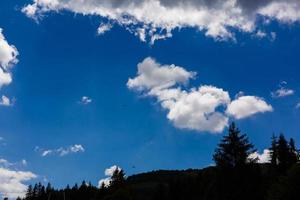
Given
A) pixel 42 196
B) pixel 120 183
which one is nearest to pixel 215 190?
pixel 120 183

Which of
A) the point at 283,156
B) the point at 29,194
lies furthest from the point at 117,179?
the point at 29,194

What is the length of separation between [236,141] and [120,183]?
144 ft

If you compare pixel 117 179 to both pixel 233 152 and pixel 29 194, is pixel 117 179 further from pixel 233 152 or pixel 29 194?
pixel 29 194

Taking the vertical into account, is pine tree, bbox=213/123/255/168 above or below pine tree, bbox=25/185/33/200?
below

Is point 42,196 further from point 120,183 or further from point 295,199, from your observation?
point 295,199

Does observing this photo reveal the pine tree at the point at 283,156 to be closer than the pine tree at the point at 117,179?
Yes

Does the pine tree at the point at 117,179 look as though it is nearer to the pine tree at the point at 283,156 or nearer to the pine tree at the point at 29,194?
the pine tree at the point at 283,156

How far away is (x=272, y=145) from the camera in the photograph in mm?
86562

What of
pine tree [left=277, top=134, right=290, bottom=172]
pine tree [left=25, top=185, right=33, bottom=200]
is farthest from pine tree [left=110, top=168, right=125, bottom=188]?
pine tree [left=25, top=185, right=33, bottom=200]

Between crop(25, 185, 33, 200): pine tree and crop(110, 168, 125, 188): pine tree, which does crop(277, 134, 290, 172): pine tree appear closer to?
crop(110, 168, 125, 188): pine tree

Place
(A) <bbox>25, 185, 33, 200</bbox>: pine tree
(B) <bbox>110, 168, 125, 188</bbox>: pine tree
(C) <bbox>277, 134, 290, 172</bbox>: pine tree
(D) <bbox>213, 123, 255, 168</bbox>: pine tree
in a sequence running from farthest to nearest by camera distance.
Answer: (A) <bbox>25, 185, 33, 200</bbox>: pine tree < (B) <bbox>110, 168, 125, 188</bbox>: pine tree < (C) <bbox>277, 134, 290, 172</bbox>: pine tree < (D) <bbox>213, 123, 255, 168</bbox>: pine tree

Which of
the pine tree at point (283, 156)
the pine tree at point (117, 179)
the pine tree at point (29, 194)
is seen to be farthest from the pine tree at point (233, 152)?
the pine tree at point (29, 194)

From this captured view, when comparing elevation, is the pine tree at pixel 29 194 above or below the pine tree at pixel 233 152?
above

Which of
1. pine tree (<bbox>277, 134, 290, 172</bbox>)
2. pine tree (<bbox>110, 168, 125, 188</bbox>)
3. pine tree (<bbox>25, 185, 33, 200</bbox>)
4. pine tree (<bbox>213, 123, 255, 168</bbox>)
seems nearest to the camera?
pine tree (<bbox>213, 123, 255, 168</bbox>)
